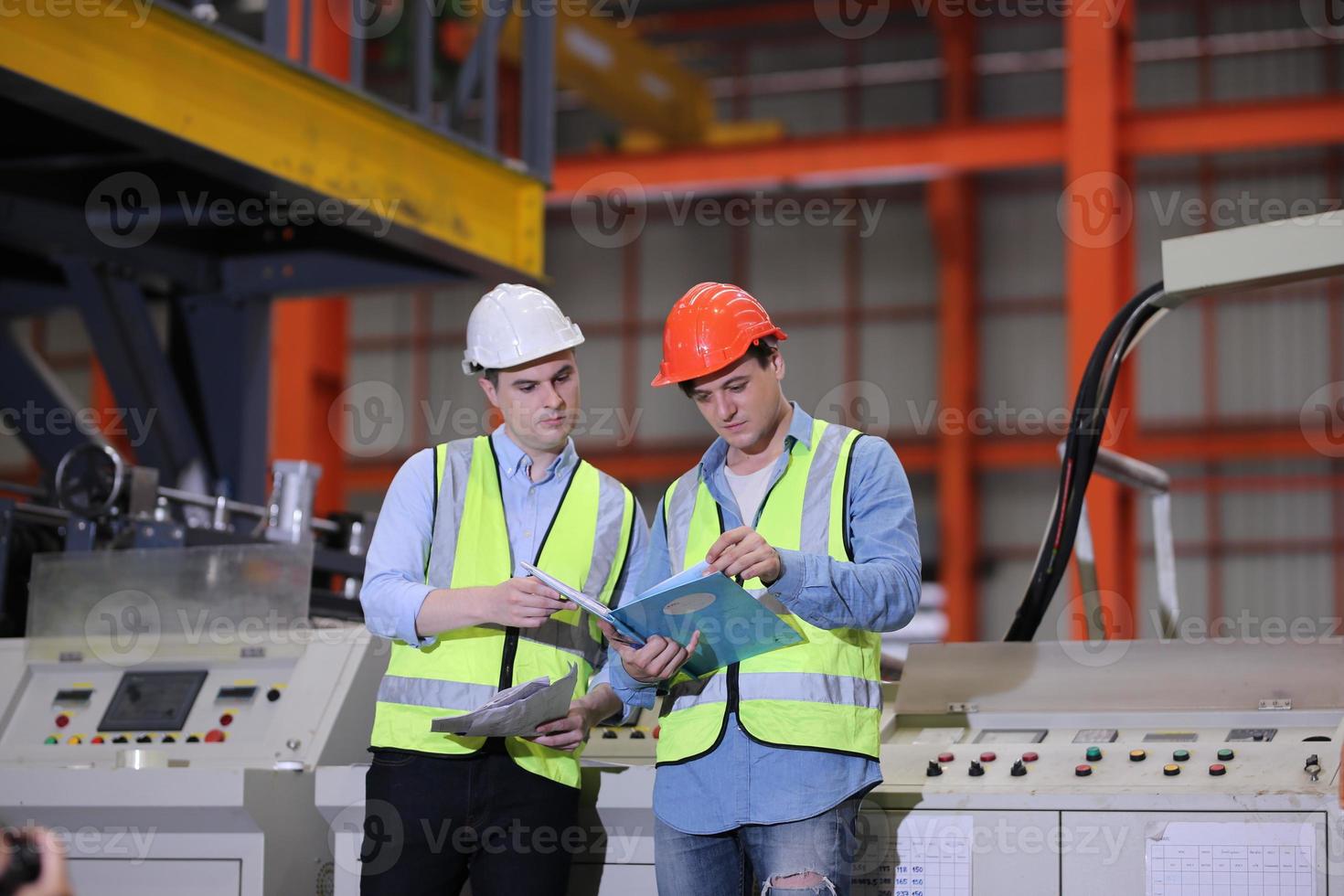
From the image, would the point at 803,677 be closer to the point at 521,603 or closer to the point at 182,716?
A: the point at 521,603

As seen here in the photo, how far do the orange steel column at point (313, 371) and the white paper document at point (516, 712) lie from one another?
737cm

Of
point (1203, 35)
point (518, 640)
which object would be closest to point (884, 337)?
point (1203, 35)

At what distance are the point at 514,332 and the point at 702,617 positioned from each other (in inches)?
30.7

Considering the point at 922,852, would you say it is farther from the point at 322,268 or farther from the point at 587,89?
the point at 587,89

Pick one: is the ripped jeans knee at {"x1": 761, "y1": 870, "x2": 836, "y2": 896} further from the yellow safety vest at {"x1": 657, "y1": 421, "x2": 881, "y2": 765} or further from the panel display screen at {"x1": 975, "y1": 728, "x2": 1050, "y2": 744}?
the panel display screen at {"x1": 975, "y1": 728, "x2": 1050, "y2": 744}

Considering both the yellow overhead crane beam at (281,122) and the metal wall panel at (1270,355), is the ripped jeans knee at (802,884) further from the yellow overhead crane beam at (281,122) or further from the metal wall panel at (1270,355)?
the metal wall panel at (1270,355)

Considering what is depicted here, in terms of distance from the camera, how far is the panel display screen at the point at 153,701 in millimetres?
3893

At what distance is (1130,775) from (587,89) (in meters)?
11.0

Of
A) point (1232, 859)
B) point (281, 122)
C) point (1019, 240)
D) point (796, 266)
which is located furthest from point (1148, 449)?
point (1232, 859)

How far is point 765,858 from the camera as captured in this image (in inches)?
103

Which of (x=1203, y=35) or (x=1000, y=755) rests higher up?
(x=1203, y=35)

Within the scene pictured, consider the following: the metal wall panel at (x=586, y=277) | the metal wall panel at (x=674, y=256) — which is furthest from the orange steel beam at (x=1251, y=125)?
the metal wall panel at (x=586, y=277)

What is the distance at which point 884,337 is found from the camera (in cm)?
1619

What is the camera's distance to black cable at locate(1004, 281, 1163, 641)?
3.96 metres
